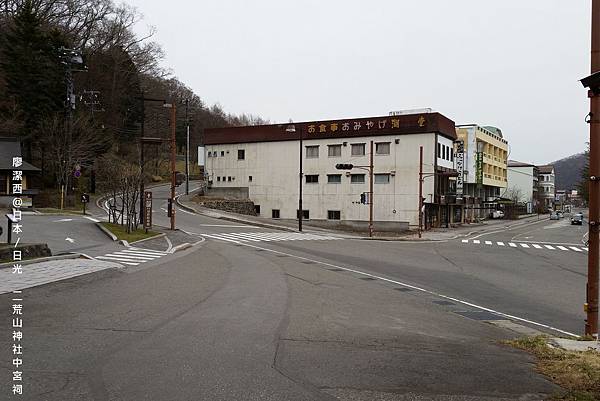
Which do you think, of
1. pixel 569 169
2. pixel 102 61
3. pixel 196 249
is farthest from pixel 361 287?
pixel 569 169

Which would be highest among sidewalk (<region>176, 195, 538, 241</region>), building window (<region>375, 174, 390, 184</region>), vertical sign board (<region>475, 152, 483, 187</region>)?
vertical sign board (<region>475, 152, 483, 187</region>)

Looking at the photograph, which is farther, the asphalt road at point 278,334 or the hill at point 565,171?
the hill at point 565,171

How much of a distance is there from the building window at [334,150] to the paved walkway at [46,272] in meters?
38.3

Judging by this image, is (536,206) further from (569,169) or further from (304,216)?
(304,216)

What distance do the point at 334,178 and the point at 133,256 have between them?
117ft

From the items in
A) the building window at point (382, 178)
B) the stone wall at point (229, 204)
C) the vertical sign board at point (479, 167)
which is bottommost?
the stone wall at point (229, 204)

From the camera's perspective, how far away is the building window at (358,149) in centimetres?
5038

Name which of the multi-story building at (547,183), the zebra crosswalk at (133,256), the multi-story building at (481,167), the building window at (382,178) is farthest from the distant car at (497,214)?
the zebra crosswalk at (133,256)

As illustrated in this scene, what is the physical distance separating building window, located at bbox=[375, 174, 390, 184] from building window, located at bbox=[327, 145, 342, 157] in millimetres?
4826

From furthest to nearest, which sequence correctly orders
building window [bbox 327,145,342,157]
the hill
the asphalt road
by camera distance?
the hill, building window [bbox 327,145,342,157], the asphalt road

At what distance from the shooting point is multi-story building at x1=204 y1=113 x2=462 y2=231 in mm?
47781

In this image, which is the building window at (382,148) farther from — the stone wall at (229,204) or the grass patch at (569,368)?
the grass patch at (569,368)

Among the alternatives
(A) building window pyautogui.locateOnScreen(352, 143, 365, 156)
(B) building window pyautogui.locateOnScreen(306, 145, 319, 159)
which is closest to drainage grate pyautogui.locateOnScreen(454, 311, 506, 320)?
(A) building window pyautogui.locateOnScreen(352, 143, 365, 156)

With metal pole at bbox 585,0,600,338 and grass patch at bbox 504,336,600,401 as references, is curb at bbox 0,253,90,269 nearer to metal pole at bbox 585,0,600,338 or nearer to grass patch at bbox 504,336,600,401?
grass patch at bbox 504,336,600,401
